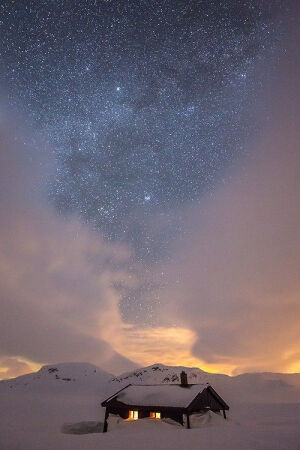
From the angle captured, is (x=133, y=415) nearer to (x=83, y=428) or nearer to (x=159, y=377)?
(x=83, y=428)

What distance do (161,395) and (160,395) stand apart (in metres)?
0.09

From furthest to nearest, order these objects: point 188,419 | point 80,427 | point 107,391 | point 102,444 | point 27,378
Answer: point 27,378
point 107,391
point 80,427
point 188,419
point 102,444

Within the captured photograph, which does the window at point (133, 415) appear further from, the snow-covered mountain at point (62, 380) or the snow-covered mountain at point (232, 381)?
the snow-covered mountain at point (232, 381)

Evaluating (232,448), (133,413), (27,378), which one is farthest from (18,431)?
(27,378)

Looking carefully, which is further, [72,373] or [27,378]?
[72,373]

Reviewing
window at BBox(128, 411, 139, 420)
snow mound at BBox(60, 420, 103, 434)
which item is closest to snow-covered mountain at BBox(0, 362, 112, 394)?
snow mound at BBox(60, 420, 103, 434)

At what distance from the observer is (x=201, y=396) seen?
26766mm

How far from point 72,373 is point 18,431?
93069 mm

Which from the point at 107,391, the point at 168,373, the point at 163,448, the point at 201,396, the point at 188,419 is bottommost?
the point at 163,448

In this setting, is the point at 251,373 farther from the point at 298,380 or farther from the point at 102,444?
the point at 102,444

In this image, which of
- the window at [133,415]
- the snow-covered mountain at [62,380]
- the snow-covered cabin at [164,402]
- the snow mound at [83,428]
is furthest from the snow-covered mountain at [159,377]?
the window at [133,415]

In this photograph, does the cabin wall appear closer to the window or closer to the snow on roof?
the window

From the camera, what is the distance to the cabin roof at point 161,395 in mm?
25219

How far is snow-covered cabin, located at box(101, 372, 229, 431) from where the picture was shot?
2486 centimetres
